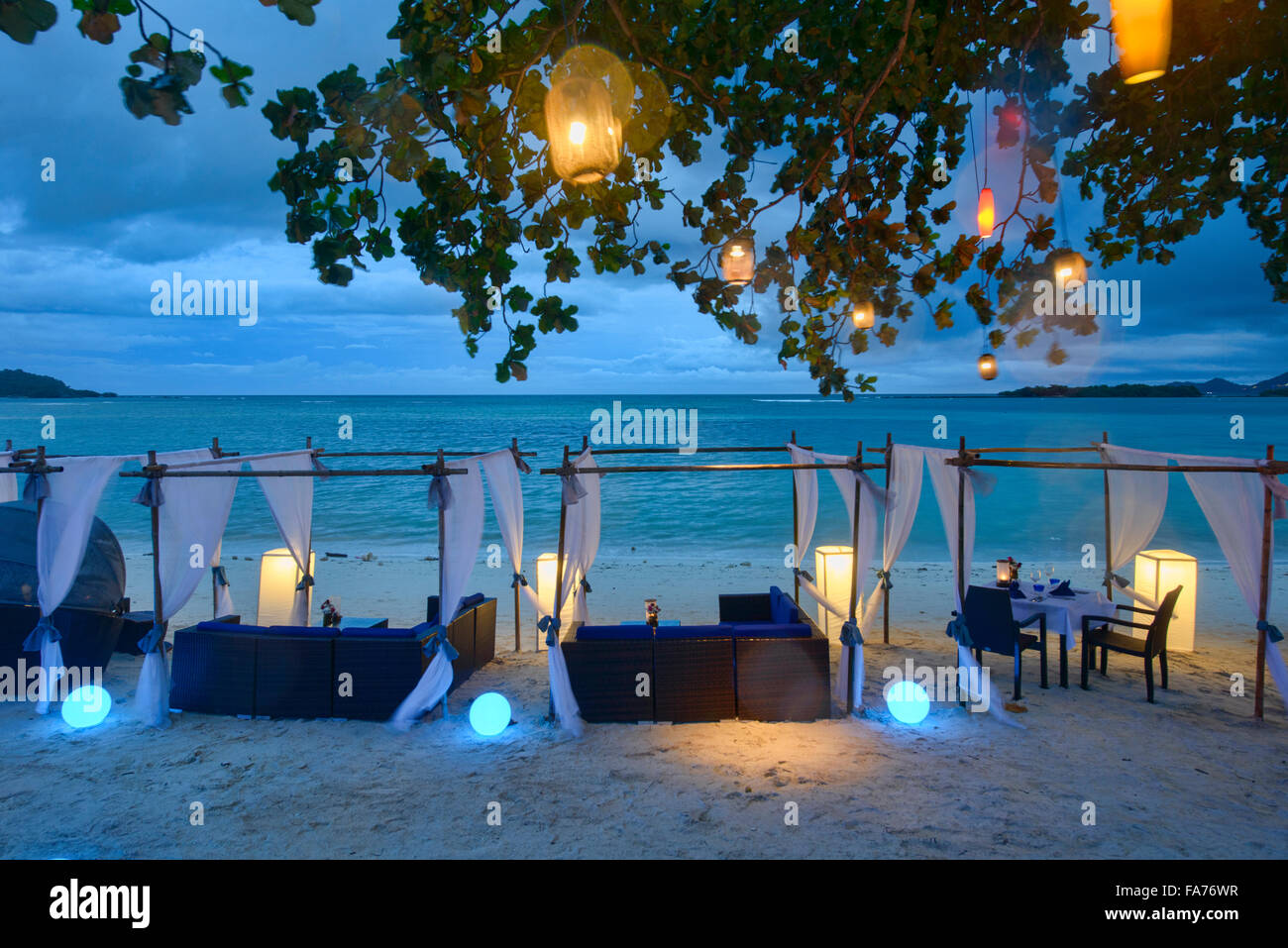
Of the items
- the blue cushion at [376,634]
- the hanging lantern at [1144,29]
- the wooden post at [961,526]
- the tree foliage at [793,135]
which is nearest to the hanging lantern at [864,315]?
the tree foliage at [793,135]

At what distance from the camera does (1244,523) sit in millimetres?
6090

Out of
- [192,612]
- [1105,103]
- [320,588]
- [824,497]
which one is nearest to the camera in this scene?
[1105,103]

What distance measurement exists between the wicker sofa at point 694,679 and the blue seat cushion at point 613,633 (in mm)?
54

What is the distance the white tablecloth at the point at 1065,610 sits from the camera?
7.13 m

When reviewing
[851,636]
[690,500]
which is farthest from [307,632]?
[690,500]

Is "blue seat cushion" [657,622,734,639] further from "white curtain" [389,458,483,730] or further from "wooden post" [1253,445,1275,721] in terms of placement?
"wooden post" [1253,445,1275,721]

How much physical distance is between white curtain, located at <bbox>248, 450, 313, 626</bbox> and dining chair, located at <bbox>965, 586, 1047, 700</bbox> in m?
7.76

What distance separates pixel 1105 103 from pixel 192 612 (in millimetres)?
12060

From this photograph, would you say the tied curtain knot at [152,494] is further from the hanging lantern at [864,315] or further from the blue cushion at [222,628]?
the hanging lantern at [864,315]

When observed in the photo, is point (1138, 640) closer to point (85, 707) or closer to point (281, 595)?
point (281, 595)

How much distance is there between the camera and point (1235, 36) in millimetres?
3857

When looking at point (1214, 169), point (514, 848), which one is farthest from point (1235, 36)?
point (514, 848)
